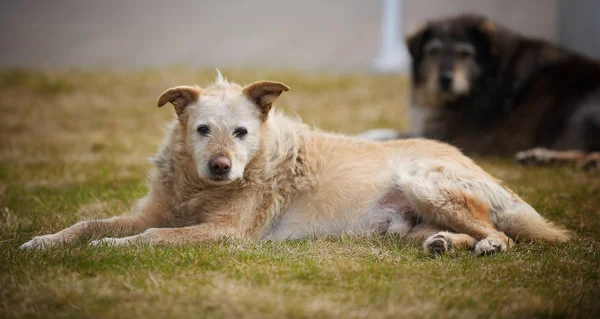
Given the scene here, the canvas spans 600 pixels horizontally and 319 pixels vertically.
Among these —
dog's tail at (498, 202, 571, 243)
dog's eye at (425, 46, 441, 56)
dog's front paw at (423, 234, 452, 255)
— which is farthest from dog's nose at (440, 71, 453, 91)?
dog's front paw at (423, 234, 452, 255)

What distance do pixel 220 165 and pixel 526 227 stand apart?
2186 mm

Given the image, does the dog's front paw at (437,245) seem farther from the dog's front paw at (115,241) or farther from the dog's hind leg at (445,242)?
the dog's front paw at (115,241)

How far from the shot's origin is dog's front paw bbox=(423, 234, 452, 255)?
15.4 feet

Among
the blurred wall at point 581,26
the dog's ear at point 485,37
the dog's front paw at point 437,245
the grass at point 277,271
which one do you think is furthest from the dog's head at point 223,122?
the blurred wall at point 581,26

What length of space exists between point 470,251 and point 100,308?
2.44 metres

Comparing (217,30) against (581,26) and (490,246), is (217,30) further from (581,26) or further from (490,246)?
(490,246)

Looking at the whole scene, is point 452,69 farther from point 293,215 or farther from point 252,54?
point 252,54

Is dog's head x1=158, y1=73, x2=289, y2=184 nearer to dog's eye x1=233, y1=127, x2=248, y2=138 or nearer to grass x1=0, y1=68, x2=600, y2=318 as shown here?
dog's eye x1=233, y1=127, x2=248, y2=138

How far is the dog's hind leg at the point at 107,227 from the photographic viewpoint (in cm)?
464

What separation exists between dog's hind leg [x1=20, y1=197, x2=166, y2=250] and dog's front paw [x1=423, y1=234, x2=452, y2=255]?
1.83 meters

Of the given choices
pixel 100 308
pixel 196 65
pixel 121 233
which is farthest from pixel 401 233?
pixel 196 65

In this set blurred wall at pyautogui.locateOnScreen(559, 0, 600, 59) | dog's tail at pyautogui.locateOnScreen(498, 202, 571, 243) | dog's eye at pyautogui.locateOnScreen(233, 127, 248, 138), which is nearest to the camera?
dog's eye at pyautogui.locateOnScreen(233, 127, 248, 138)

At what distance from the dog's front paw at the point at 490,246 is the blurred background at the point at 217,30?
31.8ft

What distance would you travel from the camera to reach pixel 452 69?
28.6 ft
